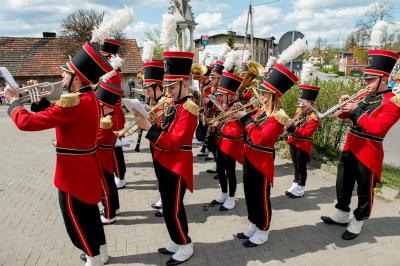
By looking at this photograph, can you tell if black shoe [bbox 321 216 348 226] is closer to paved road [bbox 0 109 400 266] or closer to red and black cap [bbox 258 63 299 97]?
paved road [bbox 0 109 400 266]

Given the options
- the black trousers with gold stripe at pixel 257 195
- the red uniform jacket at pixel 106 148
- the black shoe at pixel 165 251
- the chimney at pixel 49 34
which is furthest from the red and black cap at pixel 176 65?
the chimney at pixel 49 34

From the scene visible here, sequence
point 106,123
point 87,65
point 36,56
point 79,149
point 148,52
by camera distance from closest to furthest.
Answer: point 87,65 → point 79,149 → point 106,123 → point 148,52 → point 36,56

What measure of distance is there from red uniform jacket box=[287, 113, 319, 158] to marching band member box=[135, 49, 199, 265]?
2.81 m

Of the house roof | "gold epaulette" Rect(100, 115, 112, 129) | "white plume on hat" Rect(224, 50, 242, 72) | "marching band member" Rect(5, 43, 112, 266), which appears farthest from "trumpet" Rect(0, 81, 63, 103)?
the house roof

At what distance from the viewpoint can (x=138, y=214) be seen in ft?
18.2

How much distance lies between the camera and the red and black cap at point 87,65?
332cm

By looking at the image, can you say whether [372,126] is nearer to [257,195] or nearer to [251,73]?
[257,195]

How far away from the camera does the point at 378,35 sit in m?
4.54

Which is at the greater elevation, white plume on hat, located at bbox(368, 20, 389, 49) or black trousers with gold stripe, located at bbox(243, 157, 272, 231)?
white plume on hat, located at bbox(368, 20, 389, 49)

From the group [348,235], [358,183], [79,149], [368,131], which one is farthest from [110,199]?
[368,131]

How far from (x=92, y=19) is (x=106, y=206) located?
28.7m

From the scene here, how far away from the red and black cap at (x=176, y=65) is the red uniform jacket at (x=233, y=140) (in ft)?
6.40

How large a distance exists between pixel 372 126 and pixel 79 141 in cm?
348

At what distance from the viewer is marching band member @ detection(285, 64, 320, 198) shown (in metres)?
6.07
